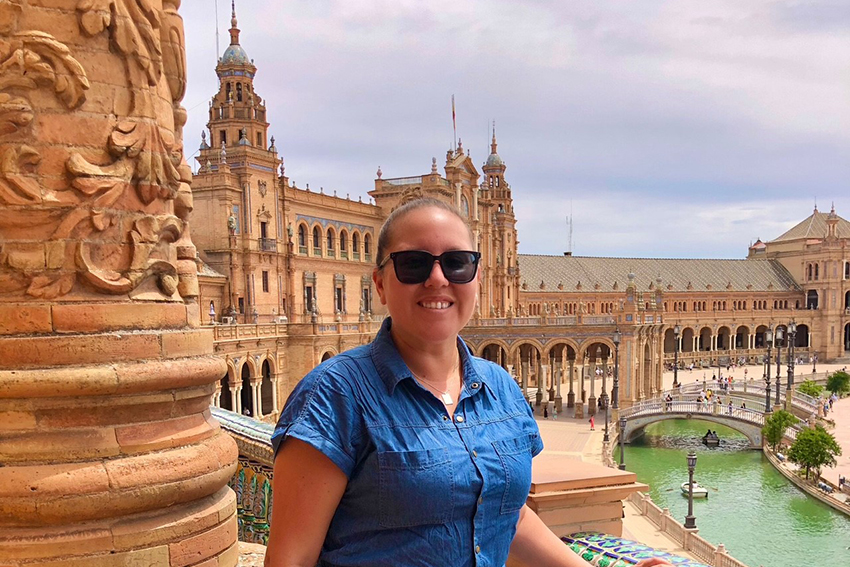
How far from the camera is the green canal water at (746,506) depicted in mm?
22812

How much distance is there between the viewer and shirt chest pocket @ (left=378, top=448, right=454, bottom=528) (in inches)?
92.2

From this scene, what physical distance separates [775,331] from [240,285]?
6408cm

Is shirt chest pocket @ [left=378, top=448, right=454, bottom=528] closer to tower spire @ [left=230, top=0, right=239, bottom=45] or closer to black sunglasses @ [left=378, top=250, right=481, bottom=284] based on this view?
black sunglasses @ [left=378, top=250, right=481, bottom=284]

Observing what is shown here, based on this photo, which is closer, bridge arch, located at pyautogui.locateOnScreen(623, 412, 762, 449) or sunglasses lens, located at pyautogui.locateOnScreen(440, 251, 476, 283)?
sunglasses lens, located at pyautogui.locateOnScreen(440, 251, 476, 283)

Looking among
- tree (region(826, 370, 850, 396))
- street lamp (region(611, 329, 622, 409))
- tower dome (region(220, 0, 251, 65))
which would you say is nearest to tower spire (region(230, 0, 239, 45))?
tower dome (region(220, 0, 251, 65))

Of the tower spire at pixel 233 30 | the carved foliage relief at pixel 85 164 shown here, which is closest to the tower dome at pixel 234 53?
the tower spire at pixel 233 30

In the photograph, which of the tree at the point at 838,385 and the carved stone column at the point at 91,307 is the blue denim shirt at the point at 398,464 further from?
the tree at the point at 838,385

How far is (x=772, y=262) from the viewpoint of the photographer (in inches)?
3383

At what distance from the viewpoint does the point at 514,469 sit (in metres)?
2.63

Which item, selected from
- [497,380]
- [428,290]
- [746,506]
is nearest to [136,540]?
[497,380]

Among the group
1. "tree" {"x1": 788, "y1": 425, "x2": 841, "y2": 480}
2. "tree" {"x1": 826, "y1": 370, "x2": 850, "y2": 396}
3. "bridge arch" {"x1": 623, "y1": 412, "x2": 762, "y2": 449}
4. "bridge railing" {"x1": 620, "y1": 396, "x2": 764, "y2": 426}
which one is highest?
"tree" {"x1": 788, "y1": 425, "x2": 841, "y2": 480}

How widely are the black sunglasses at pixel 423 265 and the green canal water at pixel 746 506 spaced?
2279 centimetres

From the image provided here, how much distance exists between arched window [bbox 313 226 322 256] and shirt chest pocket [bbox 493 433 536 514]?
133ft

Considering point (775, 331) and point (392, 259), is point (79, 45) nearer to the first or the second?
point (392, 259)
